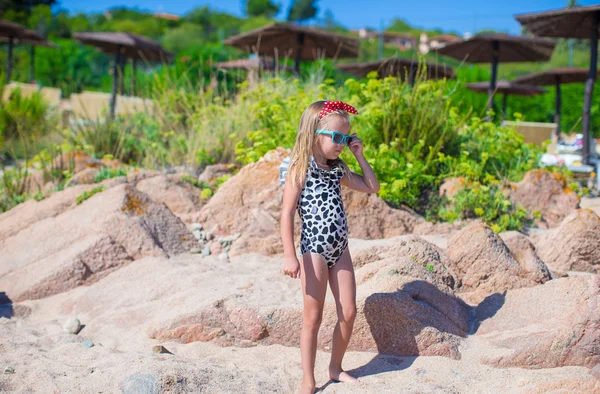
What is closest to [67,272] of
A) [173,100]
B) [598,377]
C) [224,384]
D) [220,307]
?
[220,307]

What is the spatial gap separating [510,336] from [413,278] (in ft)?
1.85

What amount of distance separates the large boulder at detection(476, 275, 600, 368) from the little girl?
0.77 metres

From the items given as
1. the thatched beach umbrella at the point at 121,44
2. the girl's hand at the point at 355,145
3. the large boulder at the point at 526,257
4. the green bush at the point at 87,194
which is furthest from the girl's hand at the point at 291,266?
the thatched beach umbrella at the point at 121,44

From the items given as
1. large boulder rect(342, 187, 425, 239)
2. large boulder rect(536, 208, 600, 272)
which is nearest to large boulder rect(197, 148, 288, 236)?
large boulder rect(342, 187, 425, 239)

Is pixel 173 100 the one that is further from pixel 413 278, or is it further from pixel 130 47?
pixel 130 47

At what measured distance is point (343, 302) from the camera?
2.64m

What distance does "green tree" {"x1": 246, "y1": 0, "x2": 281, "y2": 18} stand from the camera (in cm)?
8419

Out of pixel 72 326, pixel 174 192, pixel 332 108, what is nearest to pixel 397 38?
pixel 174 192

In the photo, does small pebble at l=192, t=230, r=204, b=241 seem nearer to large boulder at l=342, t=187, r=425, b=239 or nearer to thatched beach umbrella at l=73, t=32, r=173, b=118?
large boulder at l=342, t=187, r=425, b=239

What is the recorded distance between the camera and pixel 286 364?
288 cm

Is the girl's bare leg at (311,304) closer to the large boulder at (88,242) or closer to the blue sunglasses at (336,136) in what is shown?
the blue sunglasses at (336,136)

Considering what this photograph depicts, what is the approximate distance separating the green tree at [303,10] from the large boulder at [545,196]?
282 feet

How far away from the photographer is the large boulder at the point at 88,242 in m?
3.88

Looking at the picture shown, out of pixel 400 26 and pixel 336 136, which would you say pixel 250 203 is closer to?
pixel 336 136
